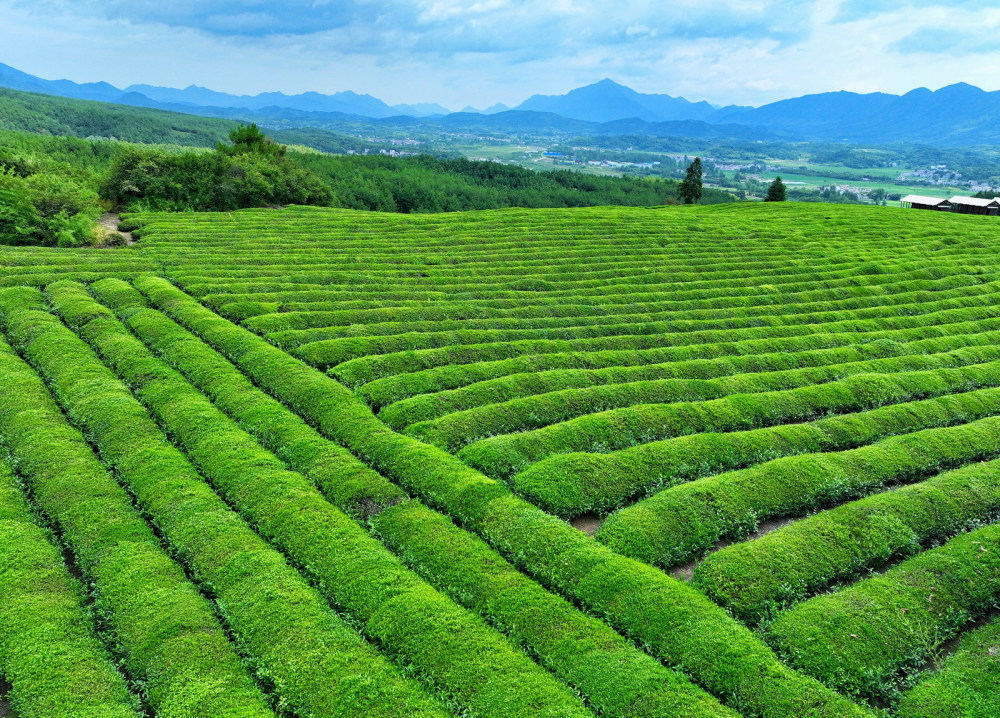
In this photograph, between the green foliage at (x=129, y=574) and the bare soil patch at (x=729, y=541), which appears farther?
the bare soil patch at (x=729, y=541)

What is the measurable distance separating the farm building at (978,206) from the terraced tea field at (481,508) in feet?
249

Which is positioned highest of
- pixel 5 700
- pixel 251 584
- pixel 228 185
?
pixel 228 185

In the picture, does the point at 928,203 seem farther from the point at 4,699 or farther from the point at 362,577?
the point at 4,699

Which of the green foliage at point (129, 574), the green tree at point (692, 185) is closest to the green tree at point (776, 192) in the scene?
the green tree at point (692, 185)

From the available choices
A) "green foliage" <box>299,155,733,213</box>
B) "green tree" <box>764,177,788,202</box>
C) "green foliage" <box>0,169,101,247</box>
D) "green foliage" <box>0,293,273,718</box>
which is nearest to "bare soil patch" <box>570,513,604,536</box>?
"green foliage" <box>0,293,273,718</box>

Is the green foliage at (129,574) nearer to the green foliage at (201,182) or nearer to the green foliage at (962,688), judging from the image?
the green foliage at (962,688)

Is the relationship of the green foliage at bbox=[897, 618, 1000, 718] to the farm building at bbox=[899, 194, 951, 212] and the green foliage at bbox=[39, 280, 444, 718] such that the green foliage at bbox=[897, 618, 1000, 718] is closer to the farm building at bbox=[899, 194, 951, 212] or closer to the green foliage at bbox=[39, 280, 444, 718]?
the green foliage at bbox=[39, 280, 444, 718]

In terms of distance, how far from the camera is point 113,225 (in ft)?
179

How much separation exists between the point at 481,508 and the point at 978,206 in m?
109

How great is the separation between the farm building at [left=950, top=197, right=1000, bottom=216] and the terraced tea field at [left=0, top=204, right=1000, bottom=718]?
75923 mm

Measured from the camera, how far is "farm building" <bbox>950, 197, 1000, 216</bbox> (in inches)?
3652

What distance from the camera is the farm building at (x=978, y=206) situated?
9275cm

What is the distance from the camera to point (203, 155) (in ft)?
229

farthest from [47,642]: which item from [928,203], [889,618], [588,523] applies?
[928,203]
